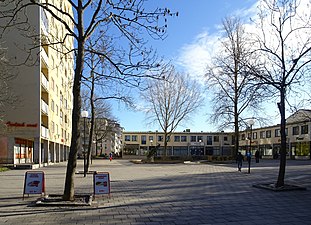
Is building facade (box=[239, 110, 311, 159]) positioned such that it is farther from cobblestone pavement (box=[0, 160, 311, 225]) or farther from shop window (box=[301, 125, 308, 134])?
cobblestone pavement (box=[0, 160, 311, 225])

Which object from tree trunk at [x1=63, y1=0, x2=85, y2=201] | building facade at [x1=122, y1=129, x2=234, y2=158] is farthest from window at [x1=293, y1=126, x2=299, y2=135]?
tree trunk at [x1=63, y1=0, x2=85, y2=201]

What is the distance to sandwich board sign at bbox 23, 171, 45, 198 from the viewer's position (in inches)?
436

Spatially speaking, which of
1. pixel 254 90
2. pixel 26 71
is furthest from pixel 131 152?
pixel 254 90

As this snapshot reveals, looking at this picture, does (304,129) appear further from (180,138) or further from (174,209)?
(174,209)

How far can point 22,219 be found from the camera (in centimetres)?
827

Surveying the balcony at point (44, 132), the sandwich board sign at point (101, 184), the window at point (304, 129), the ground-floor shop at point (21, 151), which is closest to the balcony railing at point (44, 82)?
the balcony at point (44, 132)

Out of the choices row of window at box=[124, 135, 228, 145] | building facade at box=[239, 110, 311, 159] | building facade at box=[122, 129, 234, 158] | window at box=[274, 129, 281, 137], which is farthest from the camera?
row of window at box=[124, 135, 228, 145]

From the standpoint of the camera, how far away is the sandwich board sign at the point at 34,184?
11.1 m

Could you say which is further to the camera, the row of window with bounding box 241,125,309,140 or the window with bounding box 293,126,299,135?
the window with bounding box 293,126,299,135

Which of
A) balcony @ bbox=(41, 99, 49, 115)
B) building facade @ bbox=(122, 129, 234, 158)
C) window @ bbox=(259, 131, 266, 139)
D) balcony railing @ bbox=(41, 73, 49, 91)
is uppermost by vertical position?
balcony railing @ bbox=(41, 73, 49, 91)

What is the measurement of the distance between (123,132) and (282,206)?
289 feet

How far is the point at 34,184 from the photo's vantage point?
1120cm

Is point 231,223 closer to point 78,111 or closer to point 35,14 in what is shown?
point 78,111

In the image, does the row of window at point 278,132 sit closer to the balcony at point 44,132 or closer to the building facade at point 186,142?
the building facade at point 186,142
